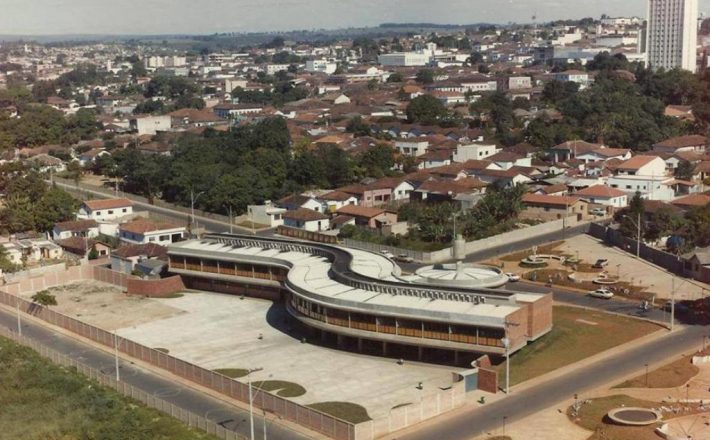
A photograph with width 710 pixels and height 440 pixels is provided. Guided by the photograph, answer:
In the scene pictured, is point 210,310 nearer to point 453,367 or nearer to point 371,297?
point 371,297

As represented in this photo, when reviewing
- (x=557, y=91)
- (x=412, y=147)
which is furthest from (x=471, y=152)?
(x=557, y=91)

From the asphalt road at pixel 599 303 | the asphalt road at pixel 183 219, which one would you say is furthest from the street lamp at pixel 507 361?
the asphalt road at pixel 183 219

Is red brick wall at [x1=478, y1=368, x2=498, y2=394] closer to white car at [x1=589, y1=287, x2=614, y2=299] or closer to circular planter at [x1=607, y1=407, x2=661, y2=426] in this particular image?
circular planter at [x1=607, y1=407, x2=661, y2=426]

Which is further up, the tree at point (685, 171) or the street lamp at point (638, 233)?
the tree at point (685, 171)

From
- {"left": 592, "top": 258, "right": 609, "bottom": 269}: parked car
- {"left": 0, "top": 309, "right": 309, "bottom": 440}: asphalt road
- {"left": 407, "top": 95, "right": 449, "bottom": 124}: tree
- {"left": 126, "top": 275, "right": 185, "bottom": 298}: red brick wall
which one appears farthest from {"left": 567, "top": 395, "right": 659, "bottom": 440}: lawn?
{"left": 407, "top": 95, "right": 449, "bottom": 124}: tree

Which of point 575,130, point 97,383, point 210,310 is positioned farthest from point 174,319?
point 575,130

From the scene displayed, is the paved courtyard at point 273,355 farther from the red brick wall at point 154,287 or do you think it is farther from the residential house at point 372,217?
the residential house at point 372,217
